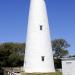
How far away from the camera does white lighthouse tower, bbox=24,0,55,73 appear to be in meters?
29.9

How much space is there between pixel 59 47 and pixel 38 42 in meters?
22.2

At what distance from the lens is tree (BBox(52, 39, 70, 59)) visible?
51.2 m

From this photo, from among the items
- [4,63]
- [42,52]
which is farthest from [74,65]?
[4,63]

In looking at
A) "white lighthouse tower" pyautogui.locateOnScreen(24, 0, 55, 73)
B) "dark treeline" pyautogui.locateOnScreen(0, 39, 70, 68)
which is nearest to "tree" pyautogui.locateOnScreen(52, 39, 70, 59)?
"dark treeline" pyautogui.locateOnScreen(0, 39, 70, 68)

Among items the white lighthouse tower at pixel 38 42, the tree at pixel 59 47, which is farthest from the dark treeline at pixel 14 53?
the white lighthouse tower at pixel 38 42

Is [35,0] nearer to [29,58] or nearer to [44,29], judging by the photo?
[44,29]

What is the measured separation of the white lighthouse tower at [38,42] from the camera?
2989 cm

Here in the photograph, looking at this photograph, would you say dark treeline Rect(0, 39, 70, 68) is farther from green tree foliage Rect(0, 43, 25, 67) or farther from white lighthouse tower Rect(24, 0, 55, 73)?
white lighthouse tower Rect(24, 0, 55, 73)

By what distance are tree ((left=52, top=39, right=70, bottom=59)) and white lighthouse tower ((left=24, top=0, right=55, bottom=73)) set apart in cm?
2054

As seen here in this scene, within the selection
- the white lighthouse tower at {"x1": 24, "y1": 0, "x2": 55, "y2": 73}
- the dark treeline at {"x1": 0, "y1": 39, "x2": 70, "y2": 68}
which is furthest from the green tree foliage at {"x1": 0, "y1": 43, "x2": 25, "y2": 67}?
the white lighthouse tower at {"x1": 24, "y1": 0, "x2": 55, "y2": 73}

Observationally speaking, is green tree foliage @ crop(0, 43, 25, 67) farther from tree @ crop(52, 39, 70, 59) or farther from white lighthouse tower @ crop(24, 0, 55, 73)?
white lighthouse tower @ crop(24, 0, 55, 73)

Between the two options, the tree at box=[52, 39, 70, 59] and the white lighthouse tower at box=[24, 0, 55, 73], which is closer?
the white lighthouse tower at box=[24, 0, 55, 73]

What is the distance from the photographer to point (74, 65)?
1872 centimetres

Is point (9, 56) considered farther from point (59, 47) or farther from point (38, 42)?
point (38, 42)
